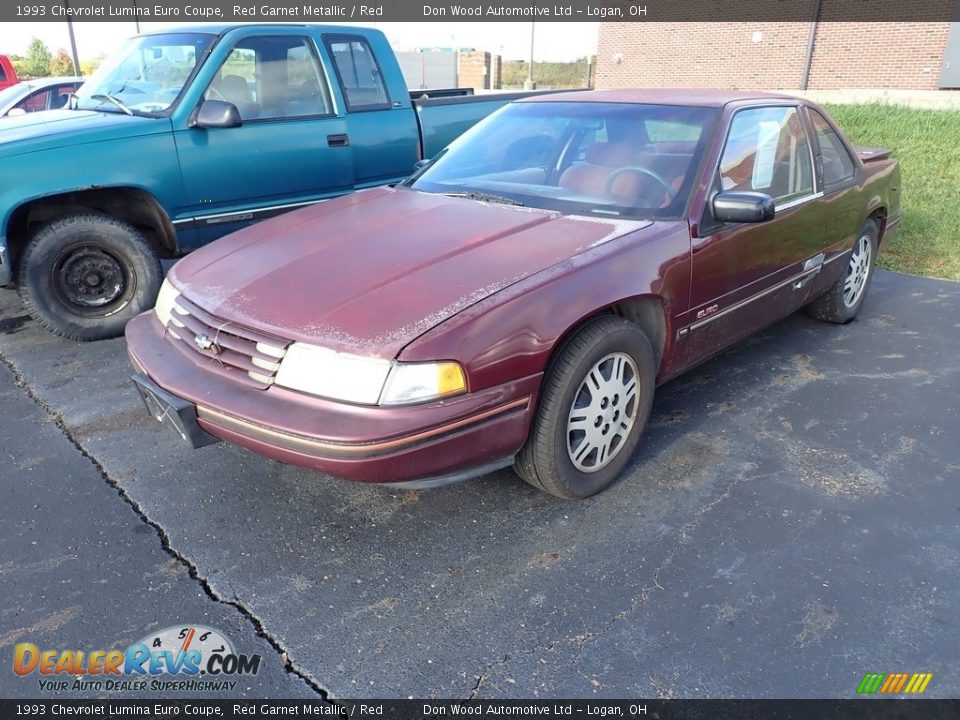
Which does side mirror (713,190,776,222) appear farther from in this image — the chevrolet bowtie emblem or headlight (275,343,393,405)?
the chevrolet bowtie emblem

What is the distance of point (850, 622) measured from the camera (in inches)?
92.6

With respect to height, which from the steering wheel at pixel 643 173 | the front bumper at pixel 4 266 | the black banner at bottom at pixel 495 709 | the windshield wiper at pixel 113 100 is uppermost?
the windshield wiper at pixel 113 100

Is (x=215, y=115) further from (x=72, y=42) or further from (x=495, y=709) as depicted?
(x=72, y=42)

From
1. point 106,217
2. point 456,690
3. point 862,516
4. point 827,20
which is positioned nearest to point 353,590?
point 456,690

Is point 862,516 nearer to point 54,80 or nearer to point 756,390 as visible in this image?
point 756,390

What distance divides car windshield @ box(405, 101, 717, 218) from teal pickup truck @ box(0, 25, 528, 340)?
1582mm

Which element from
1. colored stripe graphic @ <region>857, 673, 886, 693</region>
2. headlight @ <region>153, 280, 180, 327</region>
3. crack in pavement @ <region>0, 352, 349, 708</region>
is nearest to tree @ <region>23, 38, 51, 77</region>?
crack in pavement @ <region>0, 352, 349, 708</region>

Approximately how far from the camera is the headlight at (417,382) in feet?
7.52

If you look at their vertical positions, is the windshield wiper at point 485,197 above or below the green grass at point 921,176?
above

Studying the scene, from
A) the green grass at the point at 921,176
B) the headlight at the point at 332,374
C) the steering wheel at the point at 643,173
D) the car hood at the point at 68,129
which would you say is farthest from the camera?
the green grass at the point at 921,176

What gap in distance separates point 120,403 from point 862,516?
362cm

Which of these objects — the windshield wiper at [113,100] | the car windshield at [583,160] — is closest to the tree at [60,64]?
the windshield wiper at [113,100]

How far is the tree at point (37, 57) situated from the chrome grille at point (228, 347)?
3973 cm

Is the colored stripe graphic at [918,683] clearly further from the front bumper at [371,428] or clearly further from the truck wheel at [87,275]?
the truck wheel at [87,275]
